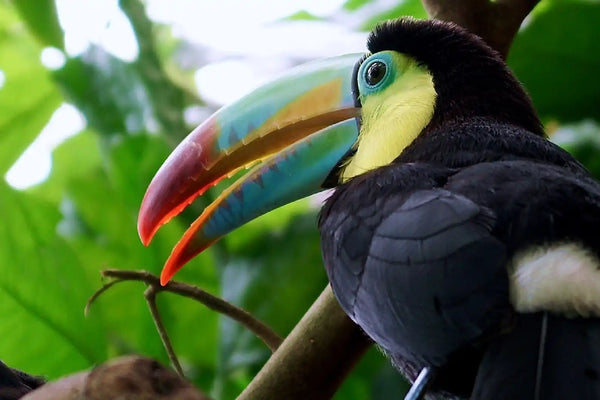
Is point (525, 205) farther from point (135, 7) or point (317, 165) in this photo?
point (135, 7)

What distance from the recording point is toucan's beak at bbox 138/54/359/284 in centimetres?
85

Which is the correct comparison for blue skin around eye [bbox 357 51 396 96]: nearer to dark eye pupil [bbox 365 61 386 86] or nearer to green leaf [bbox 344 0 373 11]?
dark eye pupil [bbox 365 61 386 86]

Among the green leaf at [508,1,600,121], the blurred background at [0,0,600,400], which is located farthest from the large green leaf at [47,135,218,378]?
the green leaf at [508,1,600,121]

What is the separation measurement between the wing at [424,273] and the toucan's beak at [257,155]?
223mm

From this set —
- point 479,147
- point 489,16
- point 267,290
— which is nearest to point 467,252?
point 479,147

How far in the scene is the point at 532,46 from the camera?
1.36 metres

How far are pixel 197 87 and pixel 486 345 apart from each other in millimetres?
1290

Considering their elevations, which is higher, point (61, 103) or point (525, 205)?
point (61, 103)

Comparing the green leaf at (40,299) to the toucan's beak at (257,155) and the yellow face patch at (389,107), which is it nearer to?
the toucan's beak at (257,155)

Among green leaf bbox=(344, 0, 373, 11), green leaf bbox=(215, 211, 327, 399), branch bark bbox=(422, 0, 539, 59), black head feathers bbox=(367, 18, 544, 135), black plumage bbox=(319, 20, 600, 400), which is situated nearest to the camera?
black plumage bbox=(319, 20, 600, 400)

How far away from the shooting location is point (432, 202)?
0.60 metres

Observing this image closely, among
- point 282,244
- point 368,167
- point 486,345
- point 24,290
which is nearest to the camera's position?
point 486,345

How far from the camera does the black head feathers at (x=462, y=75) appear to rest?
2.69ft

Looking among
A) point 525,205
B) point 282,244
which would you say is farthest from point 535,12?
point 525,205
